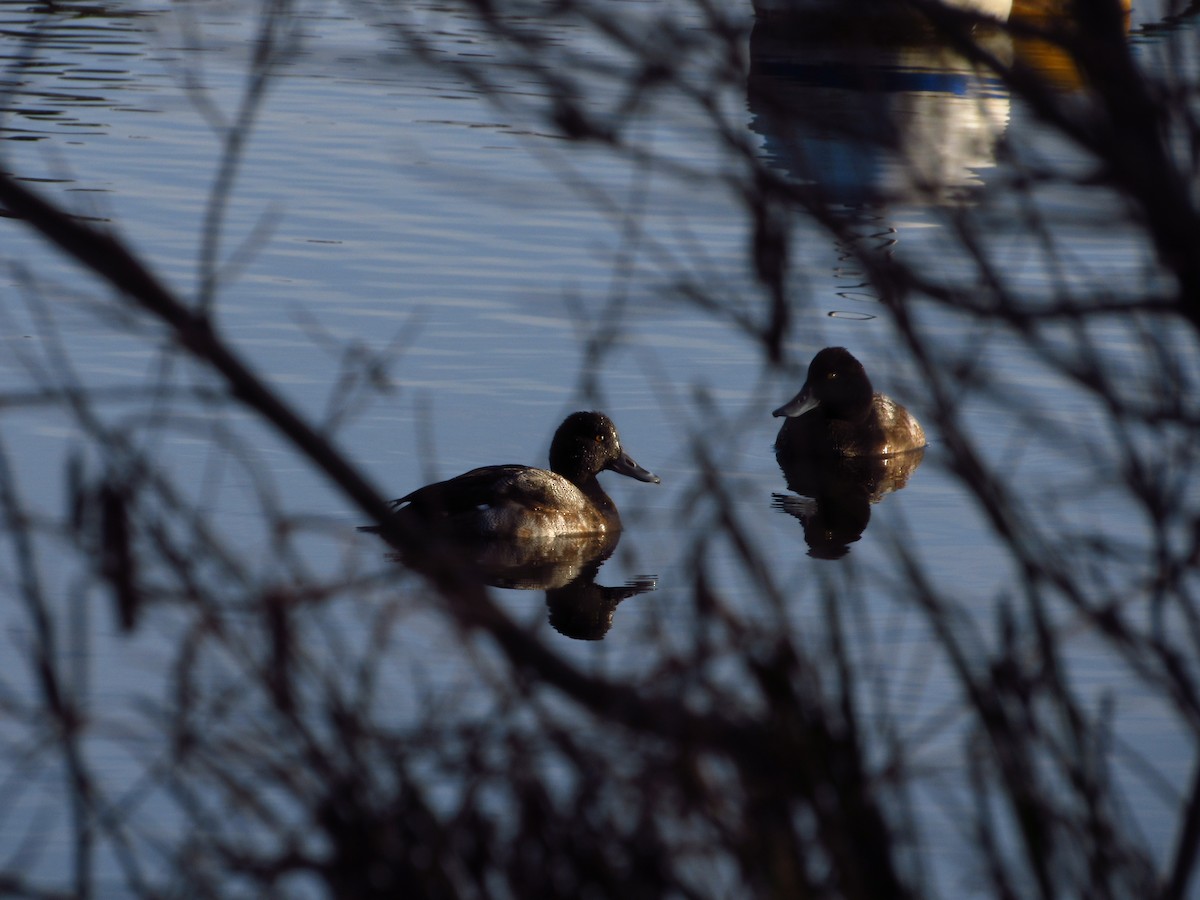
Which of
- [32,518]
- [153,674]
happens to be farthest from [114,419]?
[32,518]

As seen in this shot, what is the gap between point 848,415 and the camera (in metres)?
12.0

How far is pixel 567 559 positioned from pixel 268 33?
7.11 meters

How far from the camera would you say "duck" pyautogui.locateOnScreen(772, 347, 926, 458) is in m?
11.8

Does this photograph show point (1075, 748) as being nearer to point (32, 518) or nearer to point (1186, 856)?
point (1186, 856)

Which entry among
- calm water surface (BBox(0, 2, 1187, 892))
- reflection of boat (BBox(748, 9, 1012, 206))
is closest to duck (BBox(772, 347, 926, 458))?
calm water surface (BBox(0, 2, 1187, 892))

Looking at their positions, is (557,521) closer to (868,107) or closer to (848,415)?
(848,415)

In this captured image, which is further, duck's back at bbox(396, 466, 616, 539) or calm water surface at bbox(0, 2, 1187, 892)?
duck's back at bbox(396, 466, 616, 539)

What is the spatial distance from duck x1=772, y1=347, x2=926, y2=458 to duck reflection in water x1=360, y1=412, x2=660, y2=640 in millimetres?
1677

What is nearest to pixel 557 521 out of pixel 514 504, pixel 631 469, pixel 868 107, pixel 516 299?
pixel 514 504

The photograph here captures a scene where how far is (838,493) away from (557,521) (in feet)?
6.59

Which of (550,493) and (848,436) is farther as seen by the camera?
(848,436)

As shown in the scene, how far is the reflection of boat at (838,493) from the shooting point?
9.39 metres

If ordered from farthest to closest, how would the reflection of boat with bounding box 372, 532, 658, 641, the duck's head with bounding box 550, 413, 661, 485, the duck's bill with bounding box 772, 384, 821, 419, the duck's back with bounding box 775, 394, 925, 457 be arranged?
the duck's bill with bounding box 772, 384, 821, 419, the duck's back with bounding box 775, 394, 925, 457, the duck's head with bounding box 550, 413, 661, 485, the reflection of boat with bounding box 372, 532, 658, 641

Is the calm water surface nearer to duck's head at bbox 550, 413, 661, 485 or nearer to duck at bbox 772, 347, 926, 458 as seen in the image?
duck's head at bbox 550, 413, 661, 485
